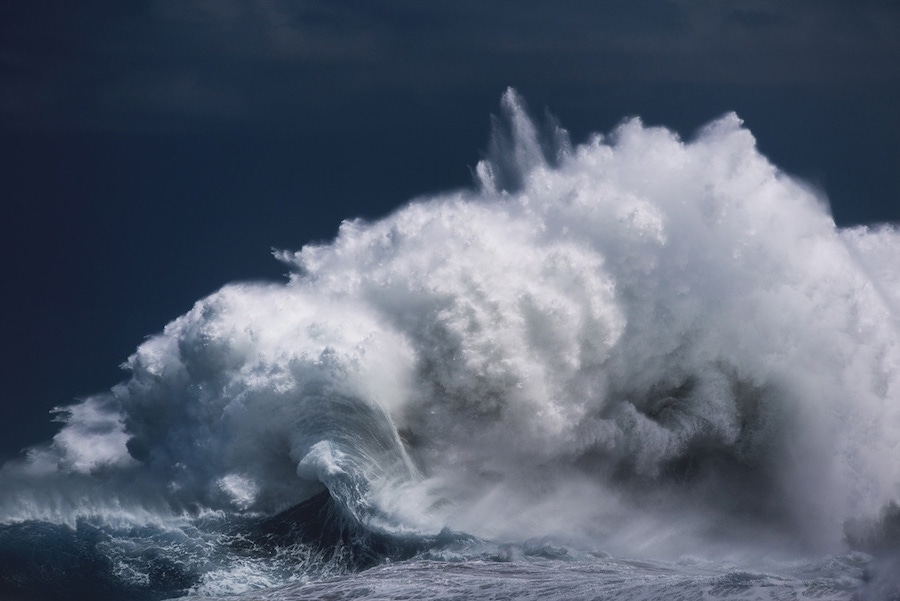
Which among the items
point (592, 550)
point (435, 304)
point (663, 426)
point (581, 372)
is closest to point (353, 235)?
point (435, 304)

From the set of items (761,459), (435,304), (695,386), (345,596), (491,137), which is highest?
(491,137)

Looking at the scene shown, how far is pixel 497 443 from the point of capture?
26.0 meters

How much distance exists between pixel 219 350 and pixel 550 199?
9832mm

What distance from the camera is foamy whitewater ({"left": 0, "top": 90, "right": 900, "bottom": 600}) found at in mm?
22594

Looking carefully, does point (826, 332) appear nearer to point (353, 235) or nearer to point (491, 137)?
point (491, 137)

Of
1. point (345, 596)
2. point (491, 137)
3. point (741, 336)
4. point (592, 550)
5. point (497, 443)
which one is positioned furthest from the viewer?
point (491, 137)

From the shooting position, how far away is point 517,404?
86.7 feet

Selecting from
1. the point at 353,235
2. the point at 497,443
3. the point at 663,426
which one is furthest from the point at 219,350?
the point at 663,426

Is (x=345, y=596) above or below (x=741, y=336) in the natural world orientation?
below

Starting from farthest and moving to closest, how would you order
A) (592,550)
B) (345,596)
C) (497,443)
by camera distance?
(497,443), (592,550), (345,596)

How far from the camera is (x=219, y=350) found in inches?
1043

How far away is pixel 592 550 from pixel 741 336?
885 centimetres

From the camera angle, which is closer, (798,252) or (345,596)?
(345,596)

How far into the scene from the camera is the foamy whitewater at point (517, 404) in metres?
22.6
